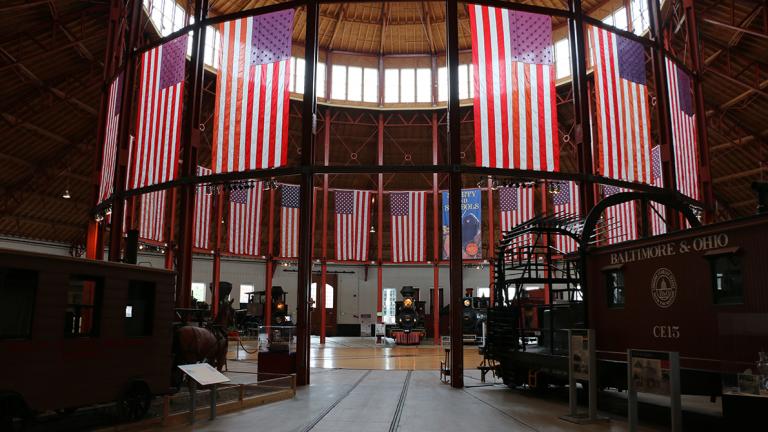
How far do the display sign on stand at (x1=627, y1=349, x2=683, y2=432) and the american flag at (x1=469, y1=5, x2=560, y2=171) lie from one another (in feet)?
27.4

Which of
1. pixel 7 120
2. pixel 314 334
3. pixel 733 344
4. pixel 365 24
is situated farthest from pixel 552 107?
pixel 314 334

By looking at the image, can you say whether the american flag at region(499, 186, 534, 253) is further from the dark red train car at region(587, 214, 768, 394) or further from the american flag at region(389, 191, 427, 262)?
the dark red train car at region(587, 214, 768, 394)

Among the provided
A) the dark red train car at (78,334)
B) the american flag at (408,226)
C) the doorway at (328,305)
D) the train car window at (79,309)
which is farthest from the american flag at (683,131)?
the doorway at (328,305)

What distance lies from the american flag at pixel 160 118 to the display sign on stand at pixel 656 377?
14.3 meters

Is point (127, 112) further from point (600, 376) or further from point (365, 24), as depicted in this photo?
point (365, 24)

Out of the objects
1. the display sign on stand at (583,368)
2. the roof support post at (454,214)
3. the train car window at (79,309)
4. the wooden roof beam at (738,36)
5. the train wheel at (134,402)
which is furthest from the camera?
the wooden roof beam at (738,36)

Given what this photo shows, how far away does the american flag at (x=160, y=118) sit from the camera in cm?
1747

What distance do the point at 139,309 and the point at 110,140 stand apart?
43.0ft

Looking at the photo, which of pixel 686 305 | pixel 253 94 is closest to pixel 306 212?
pixel 253 94

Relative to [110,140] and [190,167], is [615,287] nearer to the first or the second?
[190,167]

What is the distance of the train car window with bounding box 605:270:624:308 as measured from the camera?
10578mm

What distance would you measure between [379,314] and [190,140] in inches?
796

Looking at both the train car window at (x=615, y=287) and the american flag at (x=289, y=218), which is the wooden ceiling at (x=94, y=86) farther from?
the train car window at (x=615, y=287)

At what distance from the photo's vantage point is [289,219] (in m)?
32.2
